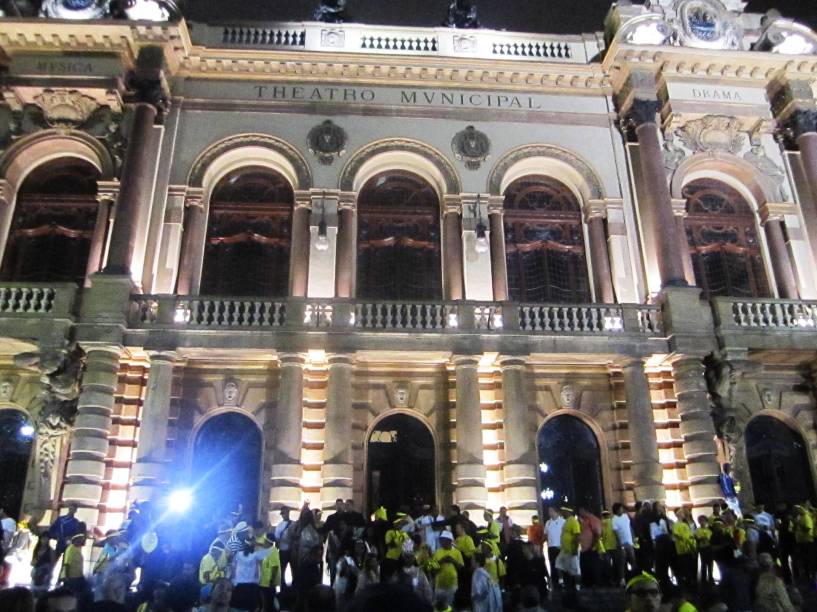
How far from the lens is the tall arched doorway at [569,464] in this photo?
2114 cm

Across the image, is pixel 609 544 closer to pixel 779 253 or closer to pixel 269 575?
pixel 269 575

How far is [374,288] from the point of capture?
76.1ft

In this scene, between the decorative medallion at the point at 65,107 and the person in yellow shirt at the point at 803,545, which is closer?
the person in yellow shirt at the point at 803,545

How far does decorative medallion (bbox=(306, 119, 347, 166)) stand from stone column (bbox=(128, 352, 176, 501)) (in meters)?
8.47

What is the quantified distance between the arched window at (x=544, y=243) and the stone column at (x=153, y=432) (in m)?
11.2

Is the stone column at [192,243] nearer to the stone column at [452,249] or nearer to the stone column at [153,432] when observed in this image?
the stone column at [153,432]

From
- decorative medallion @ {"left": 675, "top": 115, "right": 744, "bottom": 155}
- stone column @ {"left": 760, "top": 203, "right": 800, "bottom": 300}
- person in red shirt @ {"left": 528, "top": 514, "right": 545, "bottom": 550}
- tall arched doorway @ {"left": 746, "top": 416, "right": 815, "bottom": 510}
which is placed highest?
decorative medallion @ {"left": 675, "top": 115, "right": 744, "bottom": 155}

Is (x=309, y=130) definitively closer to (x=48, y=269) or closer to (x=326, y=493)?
(x=48, y=269)

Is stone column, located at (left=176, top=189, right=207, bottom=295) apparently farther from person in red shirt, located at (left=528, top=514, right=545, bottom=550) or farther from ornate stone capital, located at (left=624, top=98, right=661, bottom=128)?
ornate stone capital, located at (left=624, top=98, right=661, bottom=128)

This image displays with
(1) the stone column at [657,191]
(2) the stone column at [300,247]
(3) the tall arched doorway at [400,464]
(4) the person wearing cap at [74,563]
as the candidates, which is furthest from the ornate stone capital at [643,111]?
(4) the person wearing cap at [74,563]

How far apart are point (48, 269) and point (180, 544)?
42.0 feet

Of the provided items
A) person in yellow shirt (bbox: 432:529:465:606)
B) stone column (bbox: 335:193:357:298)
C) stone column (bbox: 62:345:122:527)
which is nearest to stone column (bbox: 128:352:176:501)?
stone column (bbox: 62:345:122:527)

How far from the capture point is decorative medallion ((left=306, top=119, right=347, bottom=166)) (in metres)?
23.8

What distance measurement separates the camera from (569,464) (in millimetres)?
21453
